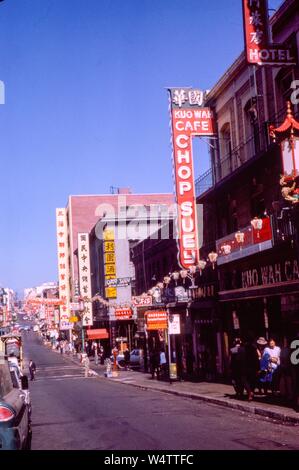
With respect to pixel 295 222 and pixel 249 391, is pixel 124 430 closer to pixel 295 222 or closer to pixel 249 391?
pixel 249 391

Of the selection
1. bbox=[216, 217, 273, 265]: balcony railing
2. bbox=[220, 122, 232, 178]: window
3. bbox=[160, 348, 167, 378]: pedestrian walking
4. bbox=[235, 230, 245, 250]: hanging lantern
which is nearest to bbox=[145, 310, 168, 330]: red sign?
bbox=[160, 348, 167, 378]: pedestrian walking

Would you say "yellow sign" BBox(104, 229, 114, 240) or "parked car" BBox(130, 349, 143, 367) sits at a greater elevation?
"yellow sign" BBox(104, 229, 114, 240)

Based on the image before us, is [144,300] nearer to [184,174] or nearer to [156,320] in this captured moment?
[156,320]

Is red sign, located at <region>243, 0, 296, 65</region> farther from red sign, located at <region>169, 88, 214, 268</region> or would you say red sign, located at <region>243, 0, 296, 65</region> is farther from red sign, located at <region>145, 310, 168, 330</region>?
red sign, located at <region>145, 310, 168, 330</region>

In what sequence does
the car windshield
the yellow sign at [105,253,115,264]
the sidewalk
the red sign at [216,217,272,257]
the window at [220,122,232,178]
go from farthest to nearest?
the yellow sign at [105,253,115,264] < the window at [220,122,232,178] < the red sign at [216,217,272,257] < the sidewalk < the car windshield

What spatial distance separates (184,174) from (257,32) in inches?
335

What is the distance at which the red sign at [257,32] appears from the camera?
19206mm

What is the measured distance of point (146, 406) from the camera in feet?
62.4

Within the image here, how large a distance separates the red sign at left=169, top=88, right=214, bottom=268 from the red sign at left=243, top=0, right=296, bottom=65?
740 centimetres

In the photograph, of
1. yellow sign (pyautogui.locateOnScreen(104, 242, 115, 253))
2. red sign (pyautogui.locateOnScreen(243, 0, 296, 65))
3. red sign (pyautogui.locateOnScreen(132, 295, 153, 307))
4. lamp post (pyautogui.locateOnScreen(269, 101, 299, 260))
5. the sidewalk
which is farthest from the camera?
yellow sign (pyautogui.locateOnScreen(104, 242, 115, 253))

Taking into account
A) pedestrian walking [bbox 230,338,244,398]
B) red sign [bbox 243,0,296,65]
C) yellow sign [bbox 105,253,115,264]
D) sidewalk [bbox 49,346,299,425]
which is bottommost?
sidewalk [bbox 49,346,299,425]

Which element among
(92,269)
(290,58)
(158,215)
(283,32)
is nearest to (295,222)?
(290,58)

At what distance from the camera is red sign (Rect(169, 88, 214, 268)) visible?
2655 cm
